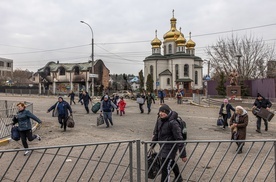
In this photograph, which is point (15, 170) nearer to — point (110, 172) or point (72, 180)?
point (72, 180)

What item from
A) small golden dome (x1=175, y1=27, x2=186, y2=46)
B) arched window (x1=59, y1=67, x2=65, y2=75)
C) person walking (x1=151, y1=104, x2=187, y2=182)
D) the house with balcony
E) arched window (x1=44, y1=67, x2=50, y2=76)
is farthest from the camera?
arched window (x1=44, y1=67, x2=50, y2=76)

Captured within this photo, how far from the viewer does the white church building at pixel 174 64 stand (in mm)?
55688

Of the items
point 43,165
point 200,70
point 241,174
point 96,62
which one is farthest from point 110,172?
point 200,70

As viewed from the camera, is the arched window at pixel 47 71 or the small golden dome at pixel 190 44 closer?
the arched window at pixel 47 71

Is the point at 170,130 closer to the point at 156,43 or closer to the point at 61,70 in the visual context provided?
the point at 61,70

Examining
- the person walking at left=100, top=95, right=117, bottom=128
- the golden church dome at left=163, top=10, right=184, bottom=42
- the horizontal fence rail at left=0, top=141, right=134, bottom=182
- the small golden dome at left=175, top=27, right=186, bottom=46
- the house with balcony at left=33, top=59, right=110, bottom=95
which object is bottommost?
the horizontal fence rail at left=0, top=141, right=134, bottom=182

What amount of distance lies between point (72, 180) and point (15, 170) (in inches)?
62.3

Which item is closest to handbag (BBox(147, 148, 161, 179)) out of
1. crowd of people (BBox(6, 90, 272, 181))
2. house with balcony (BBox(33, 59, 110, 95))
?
crowd of people (BBox(6, 90, 272, 181))

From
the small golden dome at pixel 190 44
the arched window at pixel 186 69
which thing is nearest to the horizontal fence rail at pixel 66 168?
the arched window at pixel 186 69

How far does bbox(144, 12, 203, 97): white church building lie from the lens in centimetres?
5569

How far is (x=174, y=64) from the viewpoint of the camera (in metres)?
56.6

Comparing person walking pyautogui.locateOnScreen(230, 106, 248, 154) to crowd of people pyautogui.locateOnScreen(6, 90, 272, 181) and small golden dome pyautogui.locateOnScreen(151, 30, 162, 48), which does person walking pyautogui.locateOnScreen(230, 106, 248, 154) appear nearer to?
crowd of people pyautogui.locateOnScreen(6, 90, 272, 181)

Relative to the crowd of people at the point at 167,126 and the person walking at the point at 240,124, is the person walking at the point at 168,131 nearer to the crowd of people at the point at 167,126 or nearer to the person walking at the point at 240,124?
the crowd of people at the point at 167,126

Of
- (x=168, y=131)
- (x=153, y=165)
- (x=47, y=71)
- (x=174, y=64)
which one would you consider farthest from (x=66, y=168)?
(x=47, y=71)
